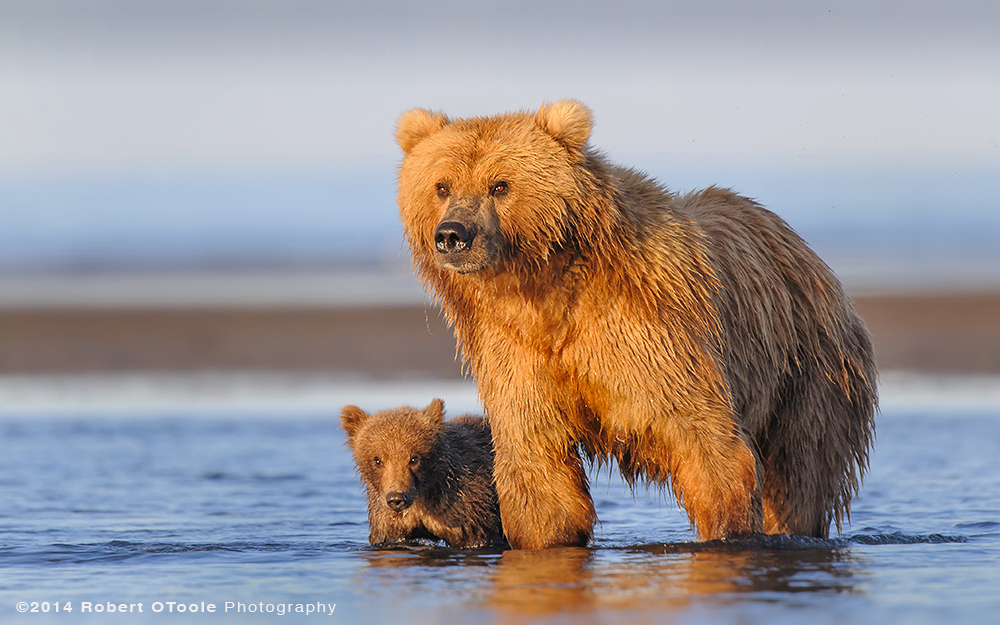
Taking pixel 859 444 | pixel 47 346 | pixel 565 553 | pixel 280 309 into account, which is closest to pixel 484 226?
pixel 565 553

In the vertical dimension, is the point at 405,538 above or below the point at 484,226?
below

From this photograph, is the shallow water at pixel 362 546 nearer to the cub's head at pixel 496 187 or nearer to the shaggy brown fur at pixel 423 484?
the shaggy brown fur at pixel 423 484

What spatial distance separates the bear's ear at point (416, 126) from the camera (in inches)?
271

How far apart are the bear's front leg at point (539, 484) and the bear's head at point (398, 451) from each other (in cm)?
102

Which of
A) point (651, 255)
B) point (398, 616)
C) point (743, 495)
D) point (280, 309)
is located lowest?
point (398, 616)

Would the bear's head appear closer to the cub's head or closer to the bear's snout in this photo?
the bear's snout

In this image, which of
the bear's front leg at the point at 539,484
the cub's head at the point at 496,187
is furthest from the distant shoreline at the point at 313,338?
the cub's head at the point at 496,187

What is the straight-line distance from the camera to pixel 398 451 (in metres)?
7.98

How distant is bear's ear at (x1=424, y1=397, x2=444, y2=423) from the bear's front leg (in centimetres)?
144

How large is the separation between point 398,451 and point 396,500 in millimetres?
392

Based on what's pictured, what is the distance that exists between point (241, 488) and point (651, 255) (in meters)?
5.23

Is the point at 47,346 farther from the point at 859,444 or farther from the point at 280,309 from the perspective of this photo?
the point at 859,444

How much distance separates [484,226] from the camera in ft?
20.6

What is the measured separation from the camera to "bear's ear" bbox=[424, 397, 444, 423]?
8.40m
